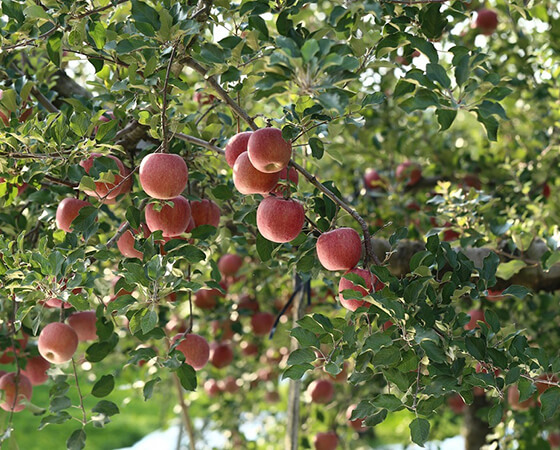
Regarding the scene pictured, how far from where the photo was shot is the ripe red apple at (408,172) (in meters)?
2.59

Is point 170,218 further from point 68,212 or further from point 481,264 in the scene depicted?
point 481,264

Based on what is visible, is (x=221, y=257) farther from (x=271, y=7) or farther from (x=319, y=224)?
(x=271, y=7)

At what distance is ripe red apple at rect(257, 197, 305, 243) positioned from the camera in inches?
46.7

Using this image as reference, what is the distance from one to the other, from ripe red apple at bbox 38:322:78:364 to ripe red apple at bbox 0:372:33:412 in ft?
0.72

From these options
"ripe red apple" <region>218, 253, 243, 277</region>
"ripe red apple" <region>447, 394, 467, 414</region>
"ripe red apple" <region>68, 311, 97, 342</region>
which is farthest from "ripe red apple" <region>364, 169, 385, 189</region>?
"ripe red apple" <region>68, 311, 97, 342</region>

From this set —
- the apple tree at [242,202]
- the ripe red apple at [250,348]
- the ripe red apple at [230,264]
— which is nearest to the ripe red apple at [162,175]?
the apple tree at [242,202]

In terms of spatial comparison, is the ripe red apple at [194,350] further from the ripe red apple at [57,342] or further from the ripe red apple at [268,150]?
the ripe red apple at [268,150]

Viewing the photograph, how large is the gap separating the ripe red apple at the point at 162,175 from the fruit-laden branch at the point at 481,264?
612mm

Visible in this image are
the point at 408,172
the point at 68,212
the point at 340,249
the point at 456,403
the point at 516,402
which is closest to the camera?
the point at 340,249

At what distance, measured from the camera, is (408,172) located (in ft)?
8.55

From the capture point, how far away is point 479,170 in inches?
108

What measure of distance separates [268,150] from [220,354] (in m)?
1.59

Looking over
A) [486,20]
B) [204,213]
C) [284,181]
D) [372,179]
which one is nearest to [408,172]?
[372,179]

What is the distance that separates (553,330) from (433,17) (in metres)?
1.47
